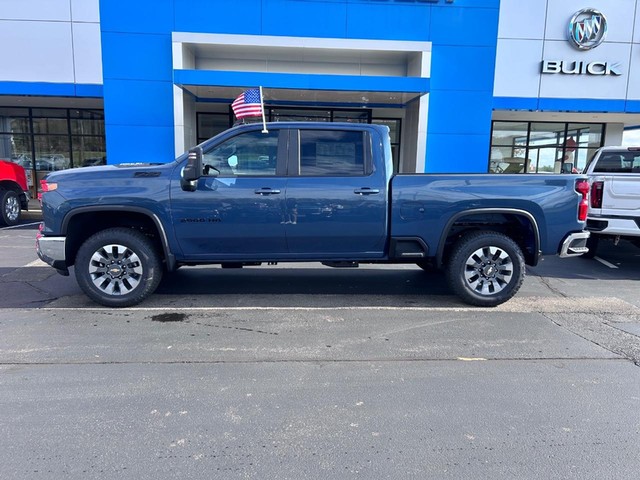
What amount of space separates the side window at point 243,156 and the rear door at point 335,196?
0.91 ft

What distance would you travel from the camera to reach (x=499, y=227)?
5887 mm

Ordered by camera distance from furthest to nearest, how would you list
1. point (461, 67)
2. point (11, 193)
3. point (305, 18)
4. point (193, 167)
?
point (461, 67) → point (305, 18) → point (11, 193) → point (193, 167)

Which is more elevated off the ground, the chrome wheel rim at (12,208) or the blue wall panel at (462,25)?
the blue wall panel at (462,25)

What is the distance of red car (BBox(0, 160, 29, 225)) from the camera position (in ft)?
39.7

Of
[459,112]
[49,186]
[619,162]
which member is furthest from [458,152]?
[49,186]

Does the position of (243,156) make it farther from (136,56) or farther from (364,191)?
(136,56)

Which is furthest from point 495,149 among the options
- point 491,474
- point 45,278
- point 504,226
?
point 491,474

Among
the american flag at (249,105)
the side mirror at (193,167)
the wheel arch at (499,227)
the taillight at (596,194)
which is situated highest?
the american flag at (249,105)

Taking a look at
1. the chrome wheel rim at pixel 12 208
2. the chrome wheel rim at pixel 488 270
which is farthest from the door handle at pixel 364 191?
the chrome wheel rim at pixel 12 208

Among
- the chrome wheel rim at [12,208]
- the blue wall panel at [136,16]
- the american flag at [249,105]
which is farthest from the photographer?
the blue wall panel at [136,16]

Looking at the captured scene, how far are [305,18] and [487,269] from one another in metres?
11.3

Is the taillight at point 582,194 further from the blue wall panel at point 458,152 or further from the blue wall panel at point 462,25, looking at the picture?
the blue wall panel at point 462,25

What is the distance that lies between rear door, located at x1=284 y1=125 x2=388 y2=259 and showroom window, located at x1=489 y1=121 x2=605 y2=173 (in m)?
15.2

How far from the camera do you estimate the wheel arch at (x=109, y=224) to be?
207 inches
